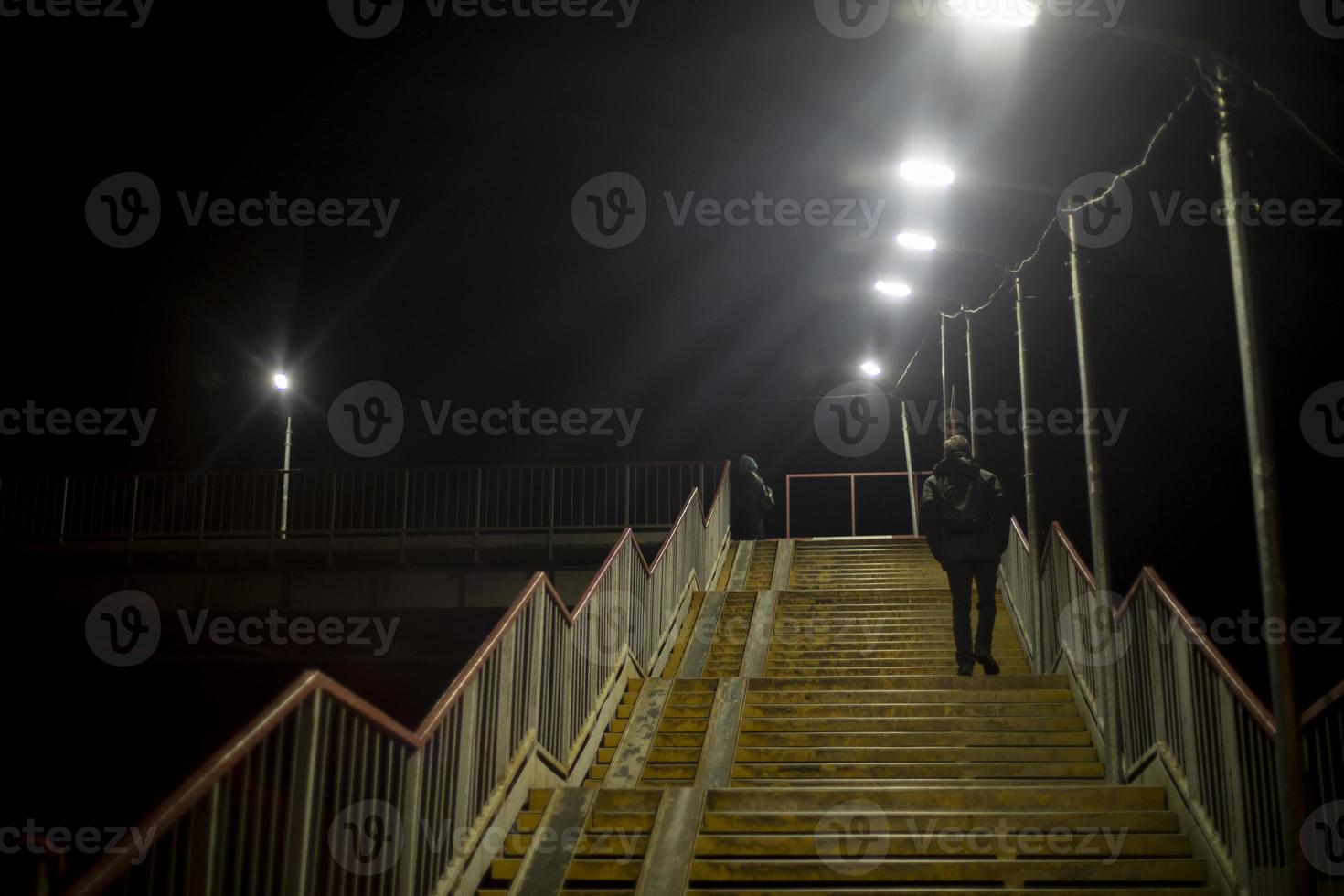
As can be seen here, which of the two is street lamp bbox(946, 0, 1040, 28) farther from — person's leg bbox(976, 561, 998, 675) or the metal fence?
the metal fence

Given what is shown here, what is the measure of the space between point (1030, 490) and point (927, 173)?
9.60ft

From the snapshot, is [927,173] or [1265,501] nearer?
[1265,501]

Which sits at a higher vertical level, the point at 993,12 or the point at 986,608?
the point at 993,12

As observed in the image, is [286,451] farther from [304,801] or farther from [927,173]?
[304,801]

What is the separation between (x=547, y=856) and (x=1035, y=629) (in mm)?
5414

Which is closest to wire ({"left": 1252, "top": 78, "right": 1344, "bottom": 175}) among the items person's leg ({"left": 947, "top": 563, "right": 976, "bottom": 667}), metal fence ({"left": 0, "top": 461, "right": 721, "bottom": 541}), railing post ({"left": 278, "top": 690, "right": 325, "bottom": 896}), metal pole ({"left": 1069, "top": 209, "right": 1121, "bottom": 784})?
metal pole ({"left": 1069, "top": 209, "right": 1121, "bottom": 784})

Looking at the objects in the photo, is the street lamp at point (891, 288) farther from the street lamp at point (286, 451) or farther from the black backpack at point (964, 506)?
the street lamp at point (286, 451)

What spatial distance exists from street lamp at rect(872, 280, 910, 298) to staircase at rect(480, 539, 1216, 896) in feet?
15.6

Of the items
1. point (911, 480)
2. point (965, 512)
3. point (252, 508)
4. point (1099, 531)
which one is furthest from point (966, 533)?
point (252, 508)

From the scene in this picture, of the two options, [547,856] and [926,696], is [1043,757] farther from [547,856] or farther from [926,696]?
[547,856]

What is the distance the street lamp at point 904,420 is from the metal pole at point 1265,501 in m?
14.3

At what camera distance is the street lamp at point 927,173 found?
9469mm

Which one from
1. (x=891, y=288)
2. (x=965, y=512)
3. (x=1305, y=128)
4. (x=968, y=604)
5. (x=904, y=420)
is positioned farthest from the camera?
(x=904, y=420)

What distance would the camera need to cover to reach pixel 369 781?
5105mm
